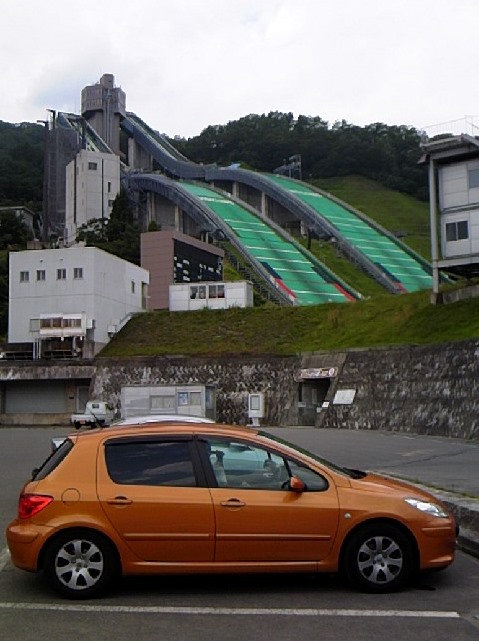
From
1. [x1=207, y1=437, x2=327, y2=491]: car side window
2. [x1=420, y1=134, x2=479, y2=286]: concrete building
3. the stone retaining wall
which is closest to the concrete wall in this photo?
the stone retaining wall

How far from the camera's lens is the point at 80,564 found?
7078mm

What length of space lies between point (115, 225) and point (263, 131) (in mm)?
83019

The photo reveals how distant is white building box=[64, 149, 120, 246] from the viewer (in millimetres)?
112062

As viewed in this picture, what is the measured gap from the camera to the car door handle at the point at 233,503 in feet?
23.4

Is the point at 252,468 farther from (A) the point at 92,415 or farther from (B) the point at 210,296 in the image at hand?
(B) the point at 210,296

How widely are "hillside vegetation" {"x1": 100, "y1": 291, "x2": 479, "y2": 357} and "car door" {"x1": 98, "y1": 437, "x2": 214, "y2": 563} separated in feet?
113

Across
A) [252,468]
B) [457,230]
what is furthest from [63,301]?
[252,468]

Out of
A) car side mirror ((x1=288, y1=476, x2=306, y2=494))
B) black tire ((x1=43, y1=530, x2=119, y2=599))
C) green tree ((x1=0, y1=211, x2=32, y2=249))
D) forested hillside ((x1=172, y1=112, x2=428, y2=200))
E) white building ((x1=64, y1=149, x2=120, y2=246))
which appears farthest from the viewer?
forested hillside ((x1=172, y1=112, x2=428, y2=200))

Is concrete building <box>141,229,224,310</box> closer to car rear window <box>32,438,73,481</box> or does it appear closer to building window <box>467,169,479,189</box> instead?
building window <box>467,169,479,189</box>

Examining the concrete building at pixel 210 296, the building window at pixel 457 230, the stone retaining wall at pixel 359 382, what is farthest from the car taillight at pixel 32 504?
the concrete building at pixel 210 296

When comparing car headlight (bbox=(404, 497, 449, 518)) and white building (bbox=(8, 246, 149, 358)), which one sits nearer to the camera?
car headlight (bbox=(404, 497, 449, 518))

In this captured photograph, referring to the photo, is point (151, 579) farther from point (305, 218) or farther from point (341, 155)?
point (341, 155)

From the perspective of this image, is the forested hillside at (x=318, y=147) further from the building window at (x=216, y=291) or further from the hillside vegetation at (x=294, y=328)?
the hillside vegetation at (x=294, y=328)

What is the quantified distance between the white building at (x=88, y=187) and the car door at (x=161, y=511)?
10634 cm
